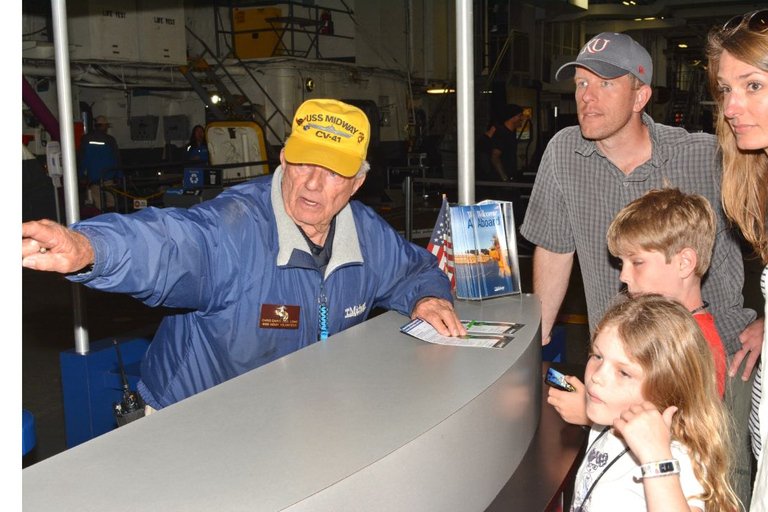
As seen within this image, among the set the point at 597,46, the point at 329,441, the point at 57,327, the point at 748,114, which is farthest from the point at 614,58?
the point at 57,327

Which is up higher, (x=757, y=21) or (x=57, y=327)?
(x=757, y=21)

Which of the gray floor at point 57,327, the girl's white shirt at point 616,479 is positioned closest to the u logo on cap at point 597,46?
→ the girl's white shirt at point 616,479

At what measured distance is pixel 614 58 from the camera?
2.40 metres

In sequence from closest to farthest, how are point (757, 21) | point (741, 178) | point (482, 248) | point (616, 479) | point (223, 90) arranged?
point (616, 479) < point (757, 21) < point (741, 178) < point (482, 248) < point (223, 90)

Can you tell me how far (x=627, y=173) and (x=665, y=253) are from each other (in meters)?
0.52

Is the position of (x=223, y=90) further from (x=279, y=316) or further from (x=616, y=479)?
(x=616, y=479)

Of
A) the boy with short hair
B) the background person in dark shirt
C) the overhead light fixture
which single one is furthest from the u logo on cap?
the overhead light fixture

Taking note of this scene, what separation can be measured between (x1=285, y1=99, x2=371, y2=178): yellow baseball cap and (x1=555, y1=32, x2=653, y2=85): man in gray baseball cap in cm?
78

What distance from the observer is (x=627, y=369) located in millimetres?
1524

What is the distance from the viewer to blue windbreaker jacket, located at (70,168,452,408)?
1.82 meters

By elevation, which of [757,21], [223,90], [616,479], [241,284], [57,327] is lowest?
[57,327]

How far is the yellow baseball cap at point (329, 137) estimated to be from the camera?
204 centimetres

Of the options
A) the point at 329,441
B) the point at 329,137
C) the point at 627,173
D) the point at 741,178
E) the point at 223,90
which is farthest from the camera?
the point at 223,90
